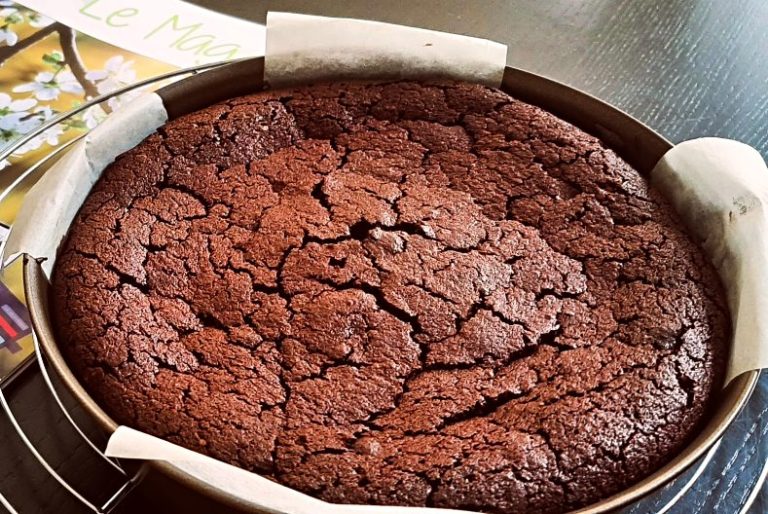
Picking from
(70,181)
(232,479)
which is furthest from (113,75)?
(232,479)

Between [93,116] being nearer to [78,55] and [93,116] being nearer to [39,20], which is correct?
[78,55]

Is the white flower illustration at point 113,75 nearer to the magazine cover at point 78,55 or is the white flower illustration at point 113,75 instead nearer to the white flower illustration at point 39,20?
the magazine cover at point 78,55

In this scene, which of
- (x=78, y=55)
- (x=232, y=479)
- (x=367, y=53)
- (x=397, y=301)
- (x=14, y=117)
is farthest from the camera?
(x=78, y=55)

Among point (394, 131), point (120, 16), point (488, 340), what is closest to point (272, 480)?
point (488, 340)

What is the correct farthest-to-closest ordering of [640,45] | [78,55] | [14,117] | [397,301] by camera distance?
1. [640,45]
2. [78,55]
3. [14,117]
4. [397,301]

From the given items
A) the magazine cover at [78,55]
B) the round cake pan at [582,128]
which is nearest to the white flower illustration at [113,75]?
the magazine cover at [78,55]

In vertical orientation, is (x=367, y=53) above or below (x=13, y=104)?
above
